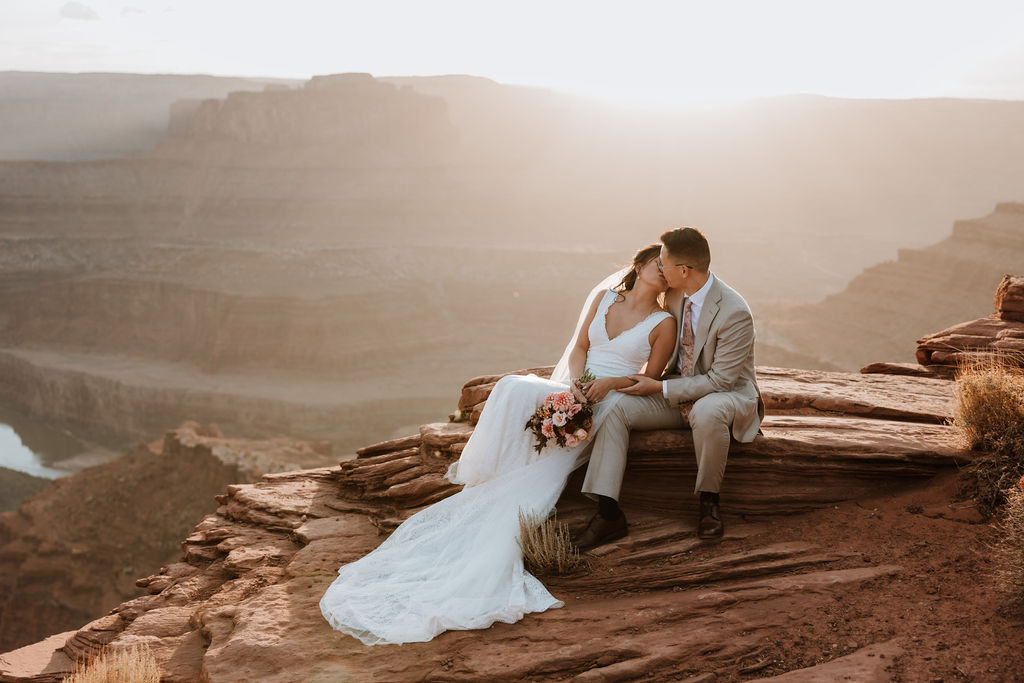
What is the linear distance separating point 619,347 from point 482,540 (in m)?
1.85

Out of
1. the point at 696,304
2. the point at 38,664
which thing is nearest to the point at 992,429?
the point at 696,304

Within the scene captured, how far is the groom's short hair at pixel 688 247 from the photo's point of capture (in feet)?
19.5

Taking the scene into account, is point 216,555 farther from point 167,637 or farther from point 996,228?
point 996,228

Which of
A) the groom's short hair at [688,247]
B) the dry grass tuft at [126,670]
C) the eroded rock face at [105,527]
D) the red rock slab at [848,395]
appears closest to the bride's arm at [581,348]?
the groom's short hair at [688,247]

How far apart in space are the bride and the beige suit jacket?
11.3 inches

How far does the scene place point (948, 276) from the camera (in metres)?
47.5

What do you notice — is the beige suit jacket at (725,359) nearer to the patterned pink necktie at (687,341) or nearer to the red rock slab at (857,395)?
the patterned pink necktie at (687,341)

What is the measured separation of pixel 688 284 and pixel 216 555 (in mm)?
5312

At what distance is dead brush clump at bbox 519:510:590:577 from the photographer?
5.72 meters

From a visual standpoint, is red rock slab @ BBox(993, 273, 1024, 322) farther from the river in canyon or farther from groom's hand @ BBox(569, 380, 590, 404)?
the river in canyon

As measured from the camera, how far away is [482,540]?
593cm

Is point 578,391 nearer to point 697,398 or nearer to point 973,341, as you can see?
point 697,398

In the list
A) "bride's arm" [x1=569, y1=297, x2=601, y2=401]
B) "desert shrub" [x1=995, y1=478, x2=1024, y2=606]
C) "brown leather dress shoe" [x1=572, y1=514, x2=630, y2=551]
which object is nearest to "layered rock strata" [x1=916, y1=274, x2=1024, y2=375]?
"desert shrub" [x1=995, y1=478, x2=1024, y2=606]

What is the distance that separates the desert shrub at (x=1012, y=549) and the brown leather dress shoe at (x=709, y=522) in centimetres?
175
